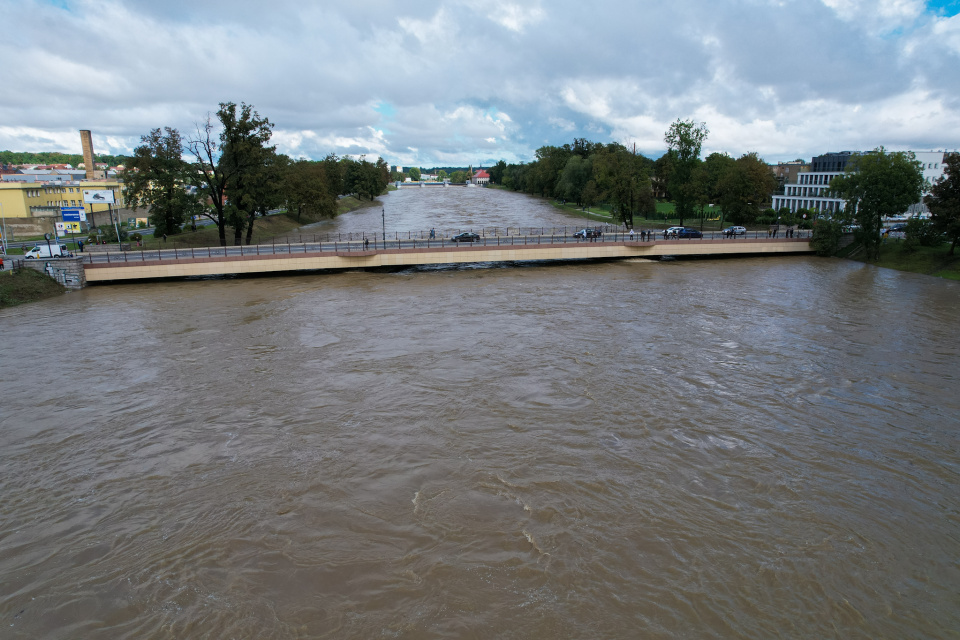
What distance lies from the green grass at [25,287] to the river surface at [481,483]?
9.99m

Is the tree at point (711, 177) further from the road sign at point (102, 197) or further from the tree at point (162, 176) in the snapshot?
the road sign at point (102, 197)

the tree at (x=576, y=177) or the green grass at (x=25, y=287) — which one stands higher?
the tree at (x=576, y=177)

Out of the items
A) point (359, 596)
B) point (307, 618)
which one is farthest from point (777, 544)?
point (307, 618)

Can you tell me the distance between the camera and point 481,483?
47.2ft

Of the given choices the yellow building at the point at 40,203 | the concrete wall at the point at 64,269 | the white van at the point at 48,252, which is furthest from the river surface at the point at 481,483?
the yellow building at the point at 40,203

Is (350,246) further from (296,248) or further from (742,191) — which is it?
(742,191)

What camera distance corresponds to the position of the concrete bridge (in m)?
43.0

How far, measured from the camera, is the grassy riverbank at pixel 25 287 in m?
35.5

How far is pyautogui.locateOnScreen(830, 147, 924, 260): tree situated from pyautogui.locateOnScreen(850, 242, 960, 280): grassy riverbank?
1192 millimetres

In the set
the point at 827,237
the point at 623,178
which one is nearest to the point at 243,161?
the point at 623,178

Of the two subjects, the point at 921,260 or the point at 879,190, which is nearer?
the point at 921,260

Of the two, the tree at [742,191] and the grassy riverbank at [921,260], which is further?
the tree at [742,191]

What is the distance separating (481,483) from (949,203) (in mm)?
49117

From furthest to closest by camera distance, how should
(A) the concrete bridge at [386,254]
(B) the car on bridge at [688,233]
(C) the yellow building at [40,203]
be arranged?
(C) the yellow building at [40,203], (B) the car on bridge at [688,233], (A) the concrete bridge at [386,254]
